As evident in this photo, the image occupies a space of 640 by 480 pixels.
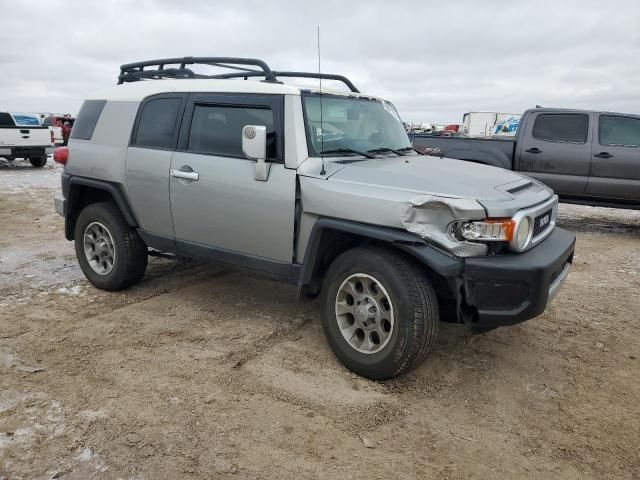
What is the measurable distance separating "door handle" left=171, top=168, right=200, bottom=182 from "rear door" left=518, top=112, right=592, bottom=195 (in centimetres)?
629

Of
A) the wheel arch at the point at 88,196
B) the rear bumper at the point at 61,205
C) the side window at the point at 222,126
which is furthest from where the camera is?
the rear bumper at the point at 61,205

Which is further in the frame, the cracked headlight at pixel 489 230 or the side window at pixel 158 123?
the side window at pixel 158 123

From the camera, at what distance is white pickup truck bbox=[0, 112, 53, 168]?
15516mm

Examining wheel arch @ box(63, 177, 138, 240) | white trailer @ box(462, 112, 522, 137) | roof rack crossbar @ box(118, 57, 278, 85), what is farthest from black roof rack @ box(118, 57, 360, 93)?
white trailer @ box(462, 112, 522, 137)

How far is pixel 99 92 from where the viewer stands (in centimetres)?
496

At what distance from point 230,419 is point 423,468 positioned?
1087mm

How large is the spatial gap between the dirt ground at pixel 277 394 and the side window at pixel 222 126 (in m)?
1.42

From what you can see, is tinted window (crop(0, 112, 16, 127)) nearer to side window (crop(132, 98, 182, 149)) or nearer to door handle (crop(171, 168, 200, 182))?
side window (crop(132, 98, 182, 149))

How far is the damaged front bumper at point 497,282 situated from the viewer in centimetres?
295

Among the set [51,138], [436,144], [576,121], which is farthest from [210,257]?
[51,138]

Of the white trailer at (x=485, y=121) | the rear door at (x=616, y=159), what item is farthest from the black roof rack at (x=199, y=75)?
the white trailer at (x=485, y=121)

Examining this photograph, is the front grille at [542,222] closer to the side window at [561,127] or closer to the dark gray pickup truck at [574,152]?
the dark gray pickup truck at [574,152]

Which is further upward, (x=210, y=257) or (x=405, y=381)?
(x=210, y=257)

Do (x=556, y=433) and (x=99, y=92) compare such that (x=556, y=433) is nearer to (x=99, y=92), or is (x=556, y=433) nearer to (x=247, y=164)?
(x=247, y=164)
